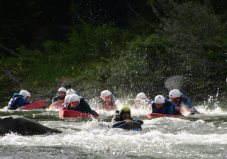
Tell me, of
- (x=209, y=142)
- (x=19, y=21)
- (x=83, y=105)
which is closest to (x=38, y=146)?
(x=209, y=142)

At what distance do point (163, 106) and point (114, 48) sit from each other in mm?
15550

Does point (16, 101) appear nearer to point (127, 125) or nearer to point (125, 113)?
point (125, 113)

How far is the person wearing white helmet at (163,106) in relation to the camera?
43.3 ft

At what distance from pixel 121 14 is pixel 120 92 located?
1314cm

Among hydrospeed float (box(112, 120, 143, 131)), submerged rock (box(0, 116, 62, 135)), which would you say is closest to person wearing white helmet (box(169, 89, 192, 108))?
hydrospeed float (box(112, 120, 143, 131))

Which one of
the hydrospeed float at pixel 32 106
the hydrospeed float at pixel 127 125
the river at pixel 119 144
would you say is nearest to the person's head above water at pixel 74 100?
the river at pixel 119 144

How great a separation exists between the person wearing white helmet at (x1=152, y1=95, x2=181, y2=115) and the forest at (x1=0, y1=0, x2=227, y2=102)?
5.71 metres

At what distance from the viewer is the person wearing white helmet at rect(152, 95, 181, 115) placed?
1321 centimetres

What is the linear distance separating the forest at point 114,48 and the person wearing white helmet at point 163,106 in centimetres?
571

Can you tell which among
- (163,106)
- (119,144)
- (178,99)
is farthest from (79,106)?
(119,144)

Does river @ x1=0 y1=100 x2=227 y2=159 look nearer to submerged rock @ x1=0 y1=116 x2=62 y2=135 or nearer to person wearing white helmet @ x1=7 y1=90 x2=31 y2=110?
submerged rock @ x1=0 y1=116 x2=62 y2=135

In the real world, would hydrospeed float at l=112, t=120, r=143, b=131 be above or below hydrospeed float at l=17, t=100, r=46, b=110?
below

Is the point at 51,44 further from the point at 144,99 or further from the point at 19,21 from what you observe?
the point at 144,99

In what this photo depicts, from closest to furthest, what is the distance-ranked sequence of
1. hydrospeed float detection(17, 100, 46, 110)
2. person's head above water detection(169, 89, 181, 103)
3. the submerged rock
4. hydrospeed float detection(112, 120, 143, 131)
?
the submerged rock → hydrospeed float detection(112, 120, 143, 131) → person's head above water detection(169, 89, 181, 103) → hydrospeed float detection(17, 100, 46, 110)
